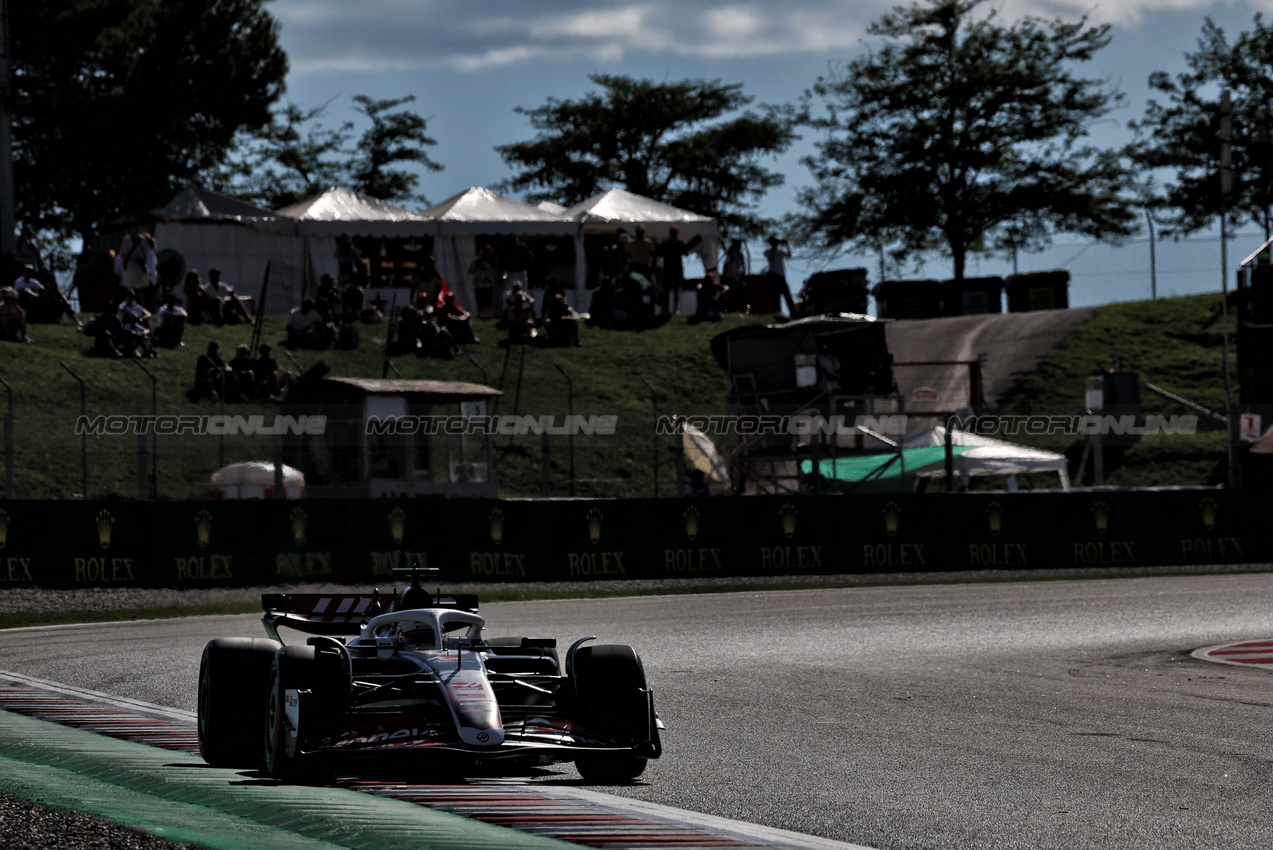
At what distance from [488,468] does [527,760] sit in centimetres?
1589

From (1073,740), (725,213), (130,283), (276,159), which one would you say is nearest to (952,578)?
(1073,740)

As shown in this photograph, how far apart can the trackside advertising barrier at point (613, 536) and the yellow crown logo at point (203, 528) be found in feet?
0.07

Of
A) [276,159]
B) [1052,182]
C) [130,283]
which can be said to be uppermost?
[276,159]

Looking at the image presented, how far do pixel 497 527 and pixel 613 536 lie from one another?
1538 millimetres

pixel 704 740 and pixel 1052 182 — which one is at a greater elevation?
pixel 1052 182

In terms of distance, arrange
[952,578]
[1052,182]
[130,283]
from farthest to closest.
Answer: [1052,182] < [130,283] < [952,578]

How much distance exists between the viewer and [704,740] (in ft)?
29.0

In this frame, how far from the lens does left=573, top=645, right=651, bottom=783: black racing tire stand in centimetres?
762

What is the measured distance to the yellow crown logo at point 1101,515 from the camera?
73.9 ft

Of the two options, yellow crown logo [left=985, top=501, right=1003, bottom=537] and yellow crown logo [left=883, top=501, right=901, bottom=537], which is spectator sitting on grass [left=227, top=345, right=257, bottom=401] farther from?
yellow crown logo [left=985, top=501, right=1003, bottom=537]

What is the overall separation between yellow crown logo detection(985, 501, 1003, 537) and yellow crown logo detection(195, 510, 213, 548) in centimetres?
1037

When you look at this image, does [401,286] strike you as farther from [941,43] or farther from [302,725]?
[302,725]

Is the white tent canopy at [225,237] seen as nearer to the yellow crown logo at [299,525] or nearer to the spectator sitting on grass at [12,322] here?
the spectator sitting on grass at [12,322]

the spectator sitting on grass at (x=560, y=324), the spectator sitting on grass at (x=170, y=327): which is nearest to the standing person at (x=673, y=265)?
the spectator sitting on grass at (x=560, y=324)
